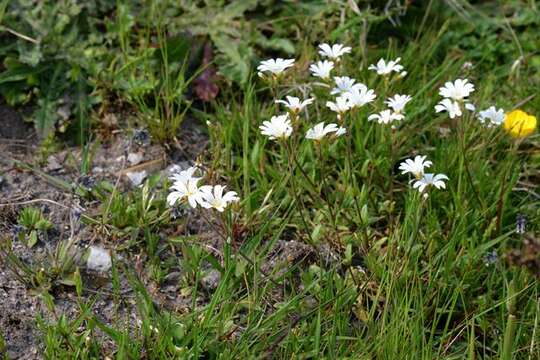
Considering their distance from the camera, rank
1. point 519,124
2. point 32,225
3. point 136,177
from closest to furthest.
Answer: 1. point 32,225
2. point 519,124
3. point 136,177

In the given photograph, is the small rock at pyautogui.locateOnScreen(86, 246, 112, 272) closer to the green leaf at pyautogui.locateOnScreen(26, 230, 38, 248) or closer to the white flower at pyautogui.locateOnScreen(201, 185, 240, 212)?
the green leaf at pyautogui.locateOnScreen(26, 230, 38, 248)

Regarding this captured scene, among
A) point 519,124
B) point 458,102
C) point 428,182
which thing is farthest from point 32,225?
point 519,124

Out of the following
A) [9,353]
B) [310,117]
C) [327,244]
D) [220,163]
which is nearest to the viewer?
[9,353]

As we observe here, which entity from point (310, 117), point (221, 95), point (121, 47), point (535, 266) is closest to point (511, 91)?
point (310, 117)

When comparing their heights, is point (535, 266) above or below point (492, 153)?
above

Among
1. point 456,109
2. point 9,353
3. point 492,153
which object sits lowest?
point 9,353

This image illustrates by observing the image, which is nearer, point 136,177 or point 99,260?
point 99,260

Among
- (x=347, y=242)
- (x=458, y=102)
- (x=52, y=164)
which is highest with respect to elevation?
(x=458, y=102)

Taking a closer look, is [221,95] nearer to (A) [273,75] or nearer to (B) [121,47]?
(B) [121,47]

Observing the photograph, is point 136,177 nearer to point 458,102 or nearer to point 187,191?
point 187,191
